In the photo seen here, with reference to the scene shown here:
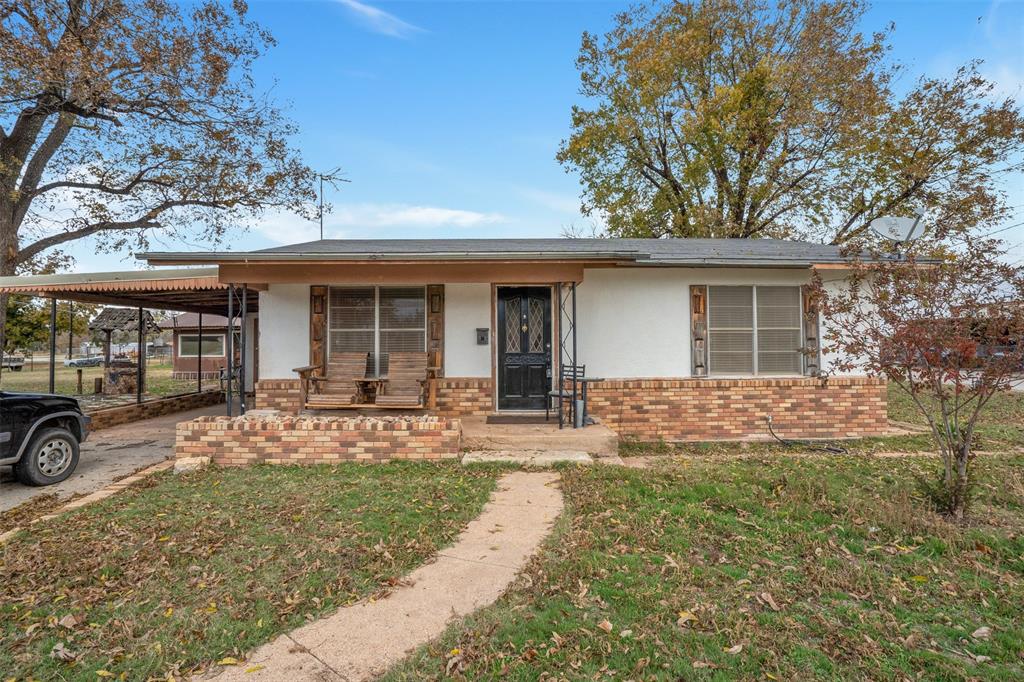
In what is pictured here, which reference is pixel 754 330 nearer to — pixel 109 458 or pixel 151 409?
pixel 109 458

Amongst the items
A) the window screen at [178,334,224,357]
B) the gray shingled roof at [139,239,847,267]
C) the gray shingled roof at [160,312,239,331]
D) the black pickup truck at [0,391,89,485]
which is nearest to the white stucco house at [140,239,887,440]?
the gray shingled roof at [139,239,847,267]

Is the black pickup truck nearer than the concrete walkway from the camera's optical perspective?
No

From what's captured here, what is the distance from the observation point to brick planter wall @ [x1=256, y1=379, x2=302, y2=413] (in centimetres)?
759

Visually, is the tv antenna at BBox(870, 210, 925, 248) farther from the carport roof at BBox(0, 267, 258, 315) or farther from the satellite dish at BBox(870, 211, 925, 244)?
the carport roof at BBox(0, 267, 258, 315)

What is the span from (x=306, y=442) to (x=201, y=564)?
2.66 meters

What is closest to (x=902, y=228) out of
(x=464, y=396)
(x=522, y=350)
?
(x=522, y=350)

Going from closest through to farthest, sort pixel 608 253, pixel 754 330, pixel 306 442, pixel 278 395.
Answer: pixel 306 442
pixel 608 253
pixel 278 395
pixel 754 330

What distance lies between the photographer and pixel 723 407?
7711 millimetres

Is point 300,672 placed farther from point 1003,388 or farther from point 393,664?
point 1003,388

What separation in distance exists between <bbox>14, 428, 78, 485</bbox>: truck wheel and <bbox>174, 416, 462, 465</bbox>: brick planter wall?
114cm

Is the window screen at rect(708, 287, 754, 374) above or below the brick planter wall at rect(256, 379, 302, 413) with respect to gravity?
above

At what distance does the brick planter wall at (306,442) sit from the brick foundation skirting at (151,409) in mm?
3608

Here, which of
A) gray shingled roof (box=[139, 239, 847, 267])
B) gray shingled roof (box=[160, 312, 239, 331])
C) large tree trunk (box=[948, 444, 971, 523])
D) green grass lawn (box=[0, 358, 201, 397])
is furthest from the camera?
gray shingled roof (box=[160, 312, 239, 331])

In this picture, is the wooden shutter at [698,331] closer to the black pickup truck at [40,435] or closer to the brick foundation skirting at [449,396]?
the brick foundation skirting at [449,396]
